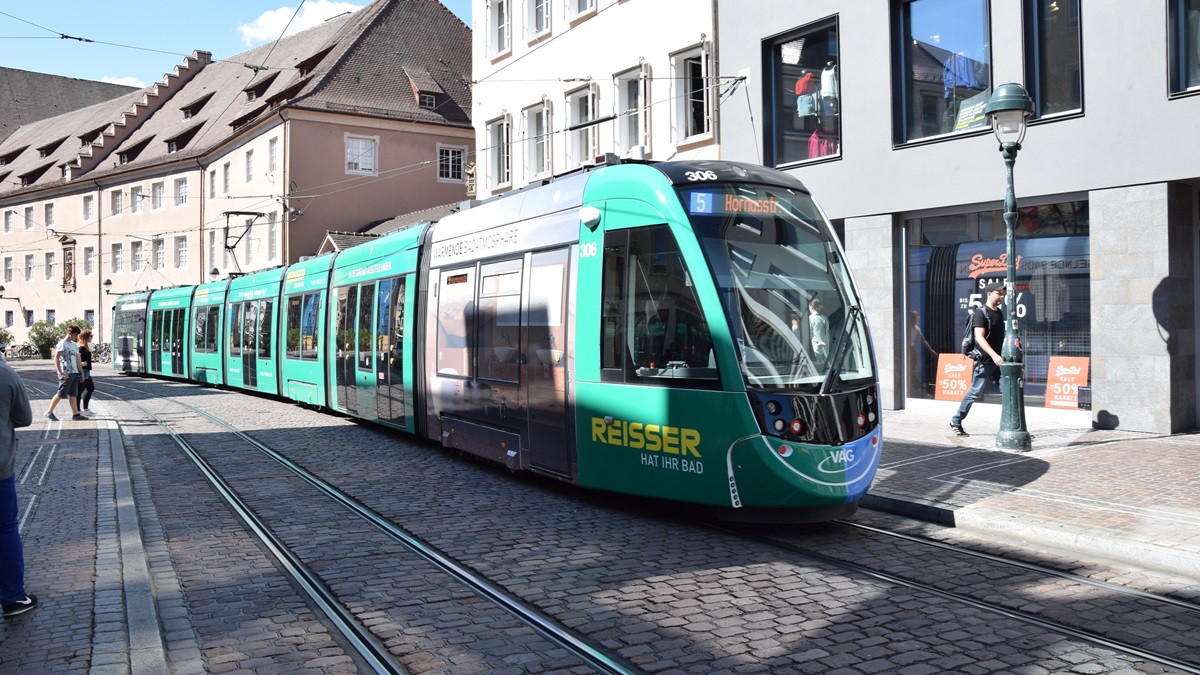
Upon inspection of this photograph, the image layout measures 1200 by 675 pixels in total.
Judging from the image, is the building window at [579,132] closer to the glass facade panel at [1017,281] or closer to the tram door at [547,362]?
the glass facade panel at [1017,281]

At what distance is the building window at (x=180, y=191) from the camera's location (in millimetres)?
50375

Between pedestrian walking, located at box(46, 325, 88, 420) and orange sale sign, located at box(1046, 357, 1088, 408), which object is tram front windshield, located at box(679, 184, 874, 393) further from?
pedestrian walking, located at box(46, 325, 88, 420)

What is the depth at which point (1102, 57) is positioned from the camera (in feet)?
42.4

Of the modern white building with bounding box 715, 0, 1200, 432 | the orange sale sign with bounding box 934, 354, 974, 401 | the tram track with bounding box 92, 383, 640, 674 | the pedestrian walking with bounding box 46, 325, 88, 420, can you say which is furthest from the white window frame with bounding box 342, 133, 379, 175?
the tram track with bounding box 92, 383, 640, 674

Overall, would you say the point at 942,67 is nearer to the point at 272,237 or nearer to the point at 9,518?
the point at 9,518

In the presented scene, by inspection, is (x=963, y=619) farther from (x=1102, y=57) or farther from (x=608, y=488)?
(x=1102, y=57)

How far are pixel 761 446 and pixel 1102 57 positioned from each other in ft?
28.9

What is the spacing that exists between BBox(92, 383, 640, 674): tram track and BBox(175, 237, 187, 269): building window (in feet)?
140

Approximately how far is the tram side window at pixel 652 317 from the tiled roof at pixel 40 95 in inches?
3055

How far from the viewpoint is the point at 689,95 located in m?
19.8

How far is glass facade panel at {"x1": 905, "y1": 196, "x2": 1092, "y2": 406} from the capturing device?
44.4 feet

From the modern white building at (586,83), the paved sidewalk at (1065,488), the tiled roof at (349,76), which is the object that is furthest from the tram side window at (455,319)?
the tiled roof at (349,76)

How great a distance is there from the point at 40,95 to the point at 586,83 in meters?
68.0

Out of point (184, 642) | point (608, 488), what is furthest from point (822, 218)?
point (184, 642)
